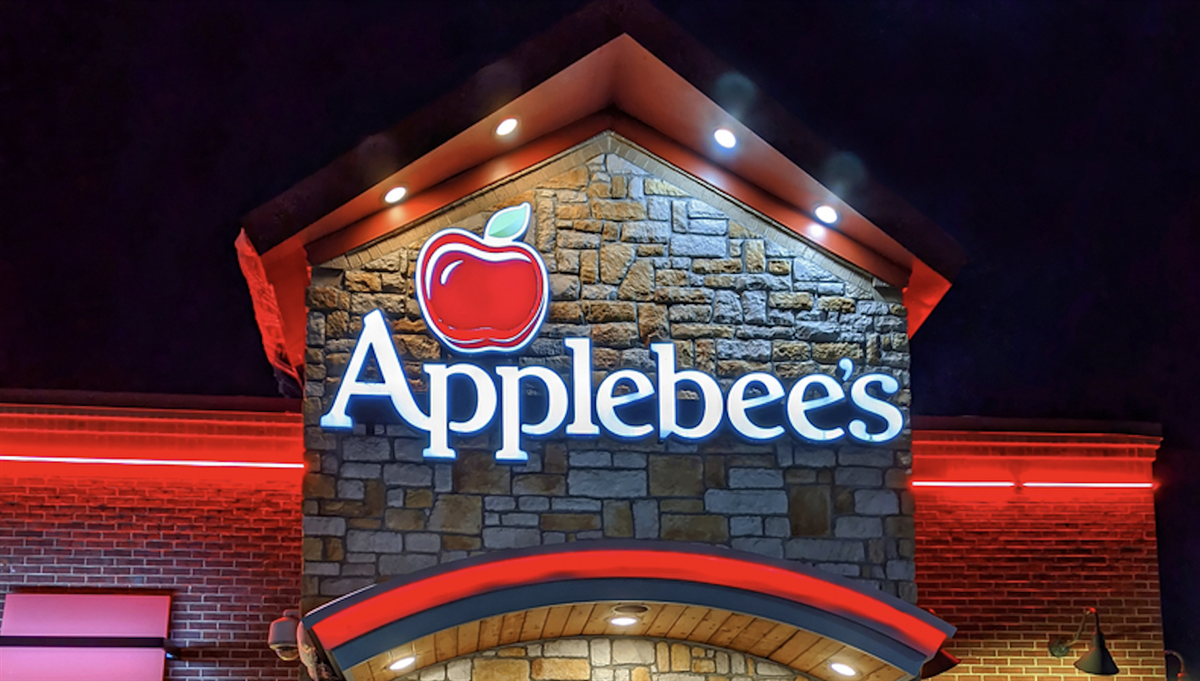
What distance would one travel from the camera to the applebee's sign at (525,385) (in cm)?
784

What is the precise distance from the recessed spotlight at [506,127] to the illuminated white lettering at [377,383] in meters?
1.47

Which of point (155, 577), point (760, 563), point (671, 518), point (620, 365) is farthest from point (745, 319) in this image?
point (155, 577)

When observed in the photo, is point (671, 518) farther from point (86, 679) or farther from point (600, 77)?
point (86, 679)

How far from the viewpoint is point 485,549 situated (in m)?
7.68

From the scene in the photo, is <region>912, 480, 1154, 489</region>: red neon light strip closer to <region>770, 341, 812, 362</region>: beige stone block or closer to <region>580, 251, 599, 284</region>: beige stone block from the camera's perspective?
<region>770, 341, 812, 362</region>: beige stone block

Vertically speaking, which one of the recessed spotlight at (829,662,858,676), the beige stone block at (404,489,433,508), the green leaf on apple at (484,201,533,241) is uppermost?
the green leaf on apple at (484,201,533,241)

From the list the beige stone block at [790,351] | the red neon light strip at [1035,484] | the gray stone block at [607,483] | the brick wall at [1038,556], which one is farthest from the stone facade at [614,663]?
the red neon light strip at [1035,484]

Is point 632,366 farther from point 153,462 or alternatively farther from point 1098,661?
point 1098,661

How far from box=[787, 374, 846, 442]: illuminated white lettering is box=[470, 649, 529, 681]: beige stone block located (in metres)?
2.46

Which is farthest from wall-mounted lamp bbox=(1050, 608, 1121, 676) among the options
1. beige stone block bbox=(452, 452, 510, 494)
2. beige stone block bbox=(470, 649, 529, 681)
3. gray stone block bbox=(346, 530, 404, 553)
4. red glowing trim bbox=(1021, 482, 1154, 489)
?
gray stone block bbox=(346, 530, 404, 553)

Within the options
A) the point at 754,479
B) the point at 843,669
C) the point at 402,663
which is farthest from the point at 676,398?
the point at 402,663

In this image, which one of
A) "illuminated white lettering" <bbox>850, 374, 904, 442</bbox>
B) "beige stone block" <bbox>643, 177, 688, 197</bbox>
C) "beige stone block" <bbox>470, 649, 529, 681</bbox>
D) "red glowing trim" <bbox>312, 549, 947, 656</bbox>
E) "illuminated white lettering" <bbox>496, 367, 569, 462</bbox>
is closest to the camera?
"red glowing trim" <bbox>312, 549, 947, 656</bbox>

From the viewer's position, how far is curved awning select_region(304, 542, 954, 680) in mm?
6648

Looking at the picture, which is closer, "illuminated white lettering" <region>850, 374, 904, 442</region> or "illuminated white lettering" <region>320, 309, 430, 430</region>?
"illuminated white lettering" <region>320, 309, 430, 430</region>
